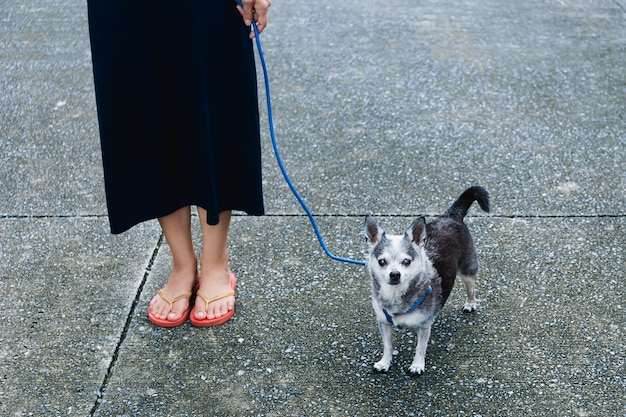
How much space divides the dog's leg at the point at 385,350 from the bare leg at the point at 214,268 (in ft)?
2.45

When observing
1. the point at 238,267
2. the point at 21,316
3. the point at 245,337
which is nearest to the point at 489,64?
the point at 238,267

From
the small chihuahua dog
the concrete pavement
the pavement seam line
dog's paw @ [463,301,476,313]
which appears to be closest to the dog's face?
the small chihuahua dog

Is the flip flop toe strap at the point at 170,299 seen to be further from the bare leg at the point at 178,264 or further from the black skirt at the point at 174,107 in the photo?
the black skirt at the point at 174,107

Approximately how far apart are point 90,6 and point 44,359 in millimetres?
1459

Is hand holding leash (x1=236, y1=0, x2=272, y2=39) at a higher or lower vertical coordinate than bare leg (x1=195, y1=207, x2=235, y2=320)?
higher

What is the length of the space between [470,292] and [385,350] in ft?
1.76

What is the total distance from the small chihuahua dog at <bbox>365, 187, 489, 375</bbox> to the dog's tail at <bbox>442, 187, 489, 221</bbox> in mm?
82

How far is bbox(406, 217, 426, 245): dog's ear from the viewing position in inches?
113

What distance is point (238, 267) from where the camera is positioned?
379 centimetres

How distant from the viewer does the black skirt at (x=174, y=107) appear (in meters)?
2.93

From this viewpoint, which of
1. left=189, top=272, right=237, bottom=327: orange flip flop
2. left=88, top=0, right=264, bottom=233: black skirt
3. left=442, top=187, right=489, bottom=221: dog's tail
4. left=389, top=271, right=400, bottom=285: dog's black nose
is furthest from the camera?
left=189, top=272, right=237, bottom=327: orange flip flop

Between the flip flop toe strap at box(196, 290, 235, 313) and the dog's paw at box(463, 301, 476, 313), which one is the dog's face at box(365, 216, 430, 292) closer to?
the dog's paw at box(463, 301, 476, 313)

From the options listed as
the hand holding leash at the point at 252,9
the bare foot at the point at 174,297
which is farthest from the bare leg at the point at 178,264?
the hand holding leash at the point at 252,9

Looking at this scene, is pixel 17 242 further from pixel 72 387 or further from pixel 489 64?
pixel 489 64
